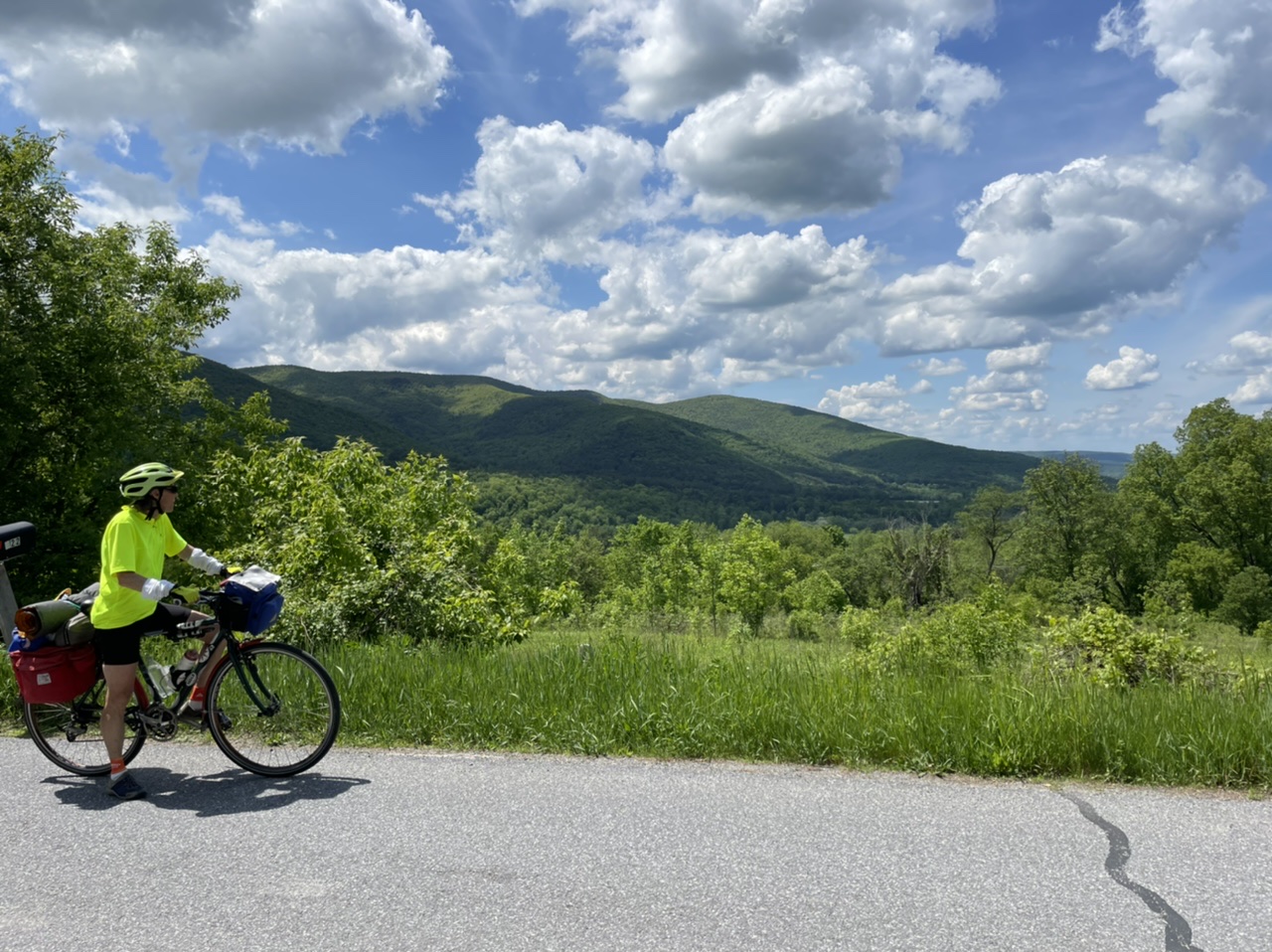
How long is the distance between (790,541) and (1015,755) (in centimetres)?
10672

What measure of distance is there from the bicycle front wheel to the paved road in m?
0.29

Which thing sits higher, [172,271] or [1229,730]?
[172,271]

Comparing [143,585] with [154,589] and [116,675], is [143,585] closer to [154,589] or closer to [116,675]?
[154,589]

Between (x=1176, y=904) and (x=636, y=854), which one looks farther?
(x=636, y=854)

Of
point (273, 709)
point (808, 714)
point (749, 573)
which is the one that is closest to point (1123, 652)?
point (808, 714)

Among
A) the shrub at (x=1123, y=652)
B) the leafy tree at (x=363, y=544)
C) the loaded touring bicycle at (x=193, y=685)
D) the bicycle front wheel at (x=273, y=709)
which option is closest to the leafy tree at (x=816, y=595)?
the leafy tree at (x=363, y=544)

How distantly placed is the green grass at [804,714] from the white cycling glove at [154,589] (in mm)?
1551

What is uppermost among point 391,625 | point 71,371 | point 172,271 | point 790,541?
point 172,271

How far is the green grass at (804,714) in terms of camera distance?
4.26m

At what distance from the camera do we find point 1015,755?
4293 millimetres

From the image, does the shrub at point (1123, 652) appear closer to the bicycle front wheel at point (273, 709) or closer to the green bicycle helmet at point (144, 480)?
the bicycle front wheel at point (273, 709)

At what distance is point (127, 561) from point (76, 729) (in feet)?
4.57

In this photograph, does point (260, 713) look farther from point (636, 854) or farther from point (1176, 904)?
point (1176, 904)

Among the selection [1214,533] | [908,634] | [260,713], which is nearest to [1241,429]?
[1214,533]
